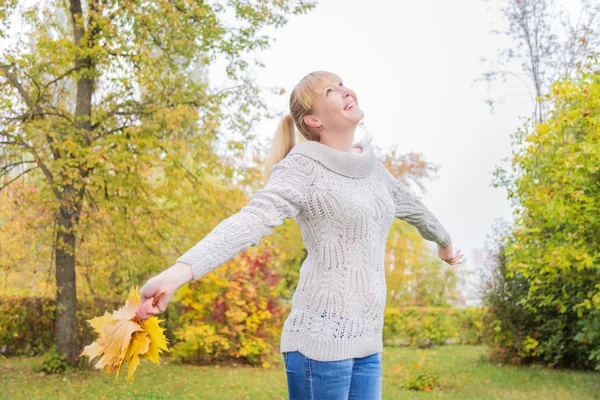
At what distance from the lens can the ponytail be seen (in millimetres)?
2521

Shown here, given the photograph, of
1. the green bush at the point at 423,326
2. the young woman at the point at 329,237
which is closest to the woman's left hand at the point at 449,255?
the young woman at the point at 329,237

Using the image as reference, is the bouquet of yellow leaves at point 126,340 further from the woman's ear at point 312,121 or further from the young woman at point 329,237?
the woman's ear at point 312,121

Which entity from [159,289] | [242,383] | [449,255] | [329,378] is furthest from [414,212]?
[242,383]

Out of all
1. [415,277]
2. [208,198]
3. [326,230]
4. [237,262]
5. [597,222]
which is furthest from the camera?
[415,277]

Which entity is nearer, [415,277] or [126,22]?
[126,22]

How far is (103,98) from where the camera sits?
31.3 ft

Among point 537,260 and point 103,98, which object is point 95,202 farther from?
point 537,260

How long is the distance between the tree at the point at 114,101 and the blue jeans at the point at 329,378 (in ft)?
20.3

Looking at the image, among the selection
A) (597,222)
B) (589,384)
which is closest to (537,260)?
(597,222)

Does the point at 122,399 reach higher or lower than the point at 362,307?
lower

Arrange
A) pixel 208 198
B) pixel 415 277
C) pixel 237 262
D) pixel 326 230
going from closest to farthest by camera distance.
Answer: pixel 326 230 < pixel 208 198 < pixel 237 262 < pixel 415 277

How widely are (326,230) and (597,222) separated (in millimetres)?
5022

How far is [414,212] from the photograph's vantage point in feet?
9.00

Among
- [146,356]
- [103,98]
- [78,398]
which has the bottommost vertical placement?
[78,398]
